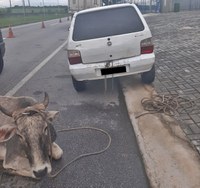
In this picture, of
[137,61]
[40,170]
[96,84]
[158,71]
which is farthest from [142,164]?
[158,71]

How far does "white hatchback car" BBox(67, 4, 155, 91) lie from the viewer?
6641 millimetres

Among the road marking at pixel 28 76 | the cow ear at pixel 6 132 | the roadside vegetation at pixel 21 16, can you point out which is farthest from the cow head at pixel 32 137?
the roadside vegetation at pixel 21 16

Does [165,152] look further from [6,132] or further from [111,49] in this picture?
[111,49]

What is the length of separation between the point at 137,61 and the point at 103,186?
359cm

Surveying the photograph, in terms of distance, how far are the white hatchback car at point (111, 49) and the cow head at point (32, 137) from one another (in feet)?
10.1

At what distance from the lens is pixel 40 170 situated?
3.28 m

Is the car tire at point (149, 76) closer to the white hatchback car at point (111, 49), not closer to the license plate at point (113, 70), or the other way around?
the white hatchback car at point (111, 49)

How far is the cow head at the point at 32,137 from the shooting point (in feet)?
10.9

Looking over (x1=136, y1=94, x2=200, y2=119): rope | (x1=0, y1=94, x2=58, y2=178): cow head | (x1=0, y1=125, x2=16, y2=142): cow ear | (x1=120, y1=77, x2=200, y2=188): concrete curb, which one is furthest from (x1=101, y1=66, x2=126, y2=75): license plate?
(x1=0, y1=125, x2=16, y2=142): cow ear

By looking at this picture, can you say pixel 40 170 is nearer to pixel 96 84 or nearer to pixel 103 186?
pixel 103 186

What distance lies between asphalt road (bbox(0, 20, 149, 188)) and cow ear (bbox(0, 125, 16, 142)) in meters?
0.70

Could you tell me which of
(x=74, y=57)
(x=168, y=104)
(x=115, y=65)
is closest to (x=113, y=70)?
(x=115, y=65)

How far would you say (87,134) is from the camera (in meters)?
5.18

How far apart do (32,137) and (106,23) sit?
4.39 metres
